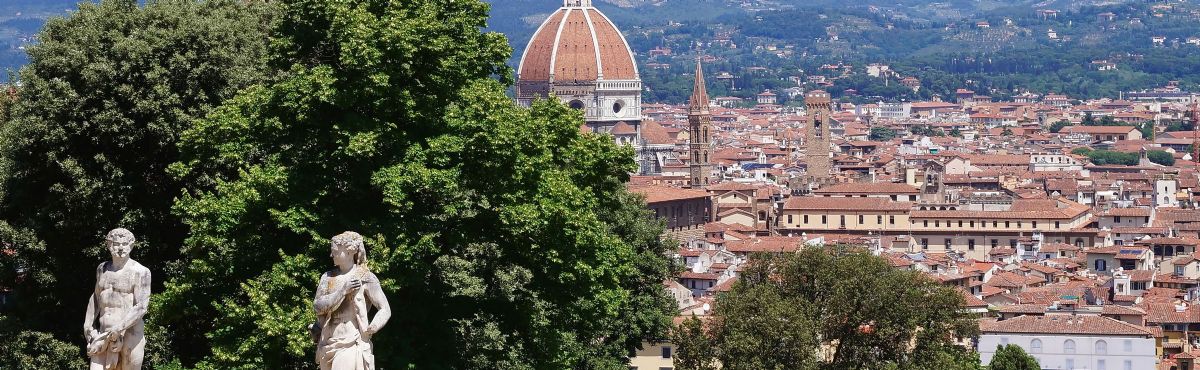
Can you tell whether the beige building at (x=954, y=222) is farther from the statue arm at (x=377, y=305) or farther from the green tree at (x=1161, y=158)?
the statue arm at (x=377, y=305)

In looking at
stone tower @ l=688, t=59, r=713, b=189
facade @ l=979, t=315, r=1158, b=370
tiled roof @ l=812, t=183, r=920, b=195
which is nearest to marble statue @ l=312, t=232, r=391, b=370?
facade @ l=979, t=315, r=1158, b=370

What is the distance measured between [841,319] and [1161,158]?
134 meters

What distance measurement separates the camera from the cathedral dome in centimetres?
18650

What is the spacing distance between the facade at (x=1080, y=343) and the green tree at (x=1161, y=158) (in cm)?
11158

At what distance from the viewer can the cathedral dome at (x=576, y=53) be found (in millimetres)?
186500

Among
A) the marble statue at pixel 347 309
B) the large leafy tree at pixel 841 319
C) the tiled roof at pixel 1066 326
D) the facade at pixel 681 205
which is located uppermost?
the marble statue at pixel 347 309

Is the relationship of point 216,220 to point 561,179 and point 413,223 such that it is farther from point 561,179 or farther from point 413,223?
point 561,179

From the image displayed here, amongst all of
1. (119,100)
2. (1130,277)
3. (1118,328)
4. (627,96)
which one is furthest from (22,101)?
(627,96)

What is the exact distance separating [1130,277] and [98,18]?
55.6 meters

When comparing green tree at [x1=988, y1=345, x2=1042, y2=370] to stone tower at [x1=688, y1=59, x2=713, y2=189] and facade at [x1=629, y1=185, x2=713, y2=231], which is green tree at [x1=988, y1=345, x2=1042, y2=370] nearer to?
facade at [x1=629, y1=185, x2=713, y2=231]

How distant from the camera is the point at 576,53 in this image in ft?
616

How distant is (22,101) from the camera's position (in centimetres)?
2677

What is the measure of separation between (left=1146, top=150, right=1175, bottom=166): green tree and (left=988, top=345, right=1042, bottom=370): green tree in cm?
11748

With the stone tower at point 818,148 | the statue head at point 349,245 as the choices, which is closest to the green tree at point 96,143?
the statue head at point 349,245
